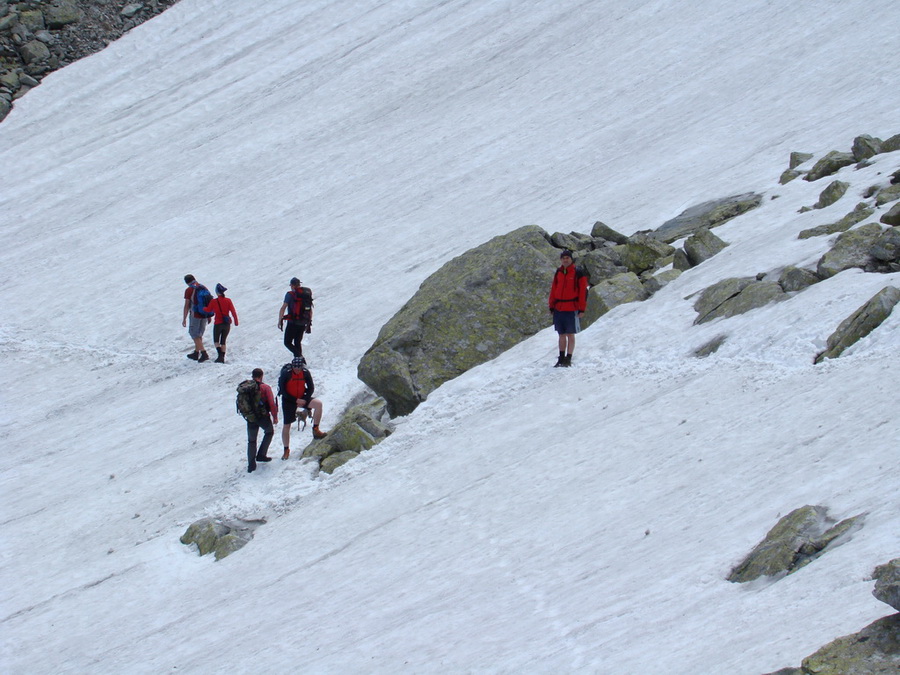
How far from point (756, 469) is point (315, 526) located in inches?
214

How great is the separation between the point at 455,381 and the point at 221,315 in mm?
6604

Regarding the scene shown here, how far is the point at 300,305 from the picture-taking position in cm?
1742

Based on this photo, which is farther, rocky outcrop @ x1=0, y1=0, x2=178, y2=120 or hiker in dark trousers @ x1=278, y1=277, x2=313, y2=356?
rocky outcrop @ x1=0, y1=0, x2=178, y2=120

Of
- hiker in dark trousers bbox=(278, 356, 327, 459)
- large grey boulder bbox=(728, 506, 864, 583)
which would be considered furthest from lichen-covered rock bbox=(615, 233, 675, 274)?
large grey boulder bbox=(728, 506, 864, 583)

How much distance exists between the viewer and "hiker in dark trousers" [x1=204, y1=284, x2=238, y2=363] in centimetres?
1900

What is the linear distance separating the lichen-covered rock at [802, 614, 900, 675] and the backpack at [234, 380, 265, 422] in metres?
9.90

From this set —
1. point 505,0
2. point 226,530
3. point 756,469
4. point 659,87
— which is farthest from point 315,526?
point 505,0

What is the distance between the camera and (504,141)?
30.1 meters

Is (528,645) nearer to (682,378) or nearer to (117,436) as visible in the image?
(682,378)

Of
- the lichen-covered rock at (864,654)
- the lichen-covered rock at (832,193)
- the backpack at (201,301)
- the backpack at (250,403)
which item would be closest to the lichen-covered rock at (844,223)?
the lichen-covered rock at (832,193)

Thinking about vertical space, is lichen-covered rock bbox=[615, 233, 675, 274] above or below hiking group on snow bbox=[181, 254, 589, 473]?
below

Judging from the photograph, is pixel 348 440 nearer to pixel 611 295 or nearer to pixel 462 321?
pixel 462 321

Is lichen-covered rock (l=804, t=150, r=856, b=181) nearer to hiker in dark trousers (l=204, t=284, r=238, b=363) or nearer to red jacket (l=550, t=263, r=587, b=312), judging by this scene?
red jacket (l=550, t=263, r=587, b=312)

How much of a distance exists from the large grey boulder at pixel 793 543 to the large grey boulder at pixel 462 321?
804 cm
